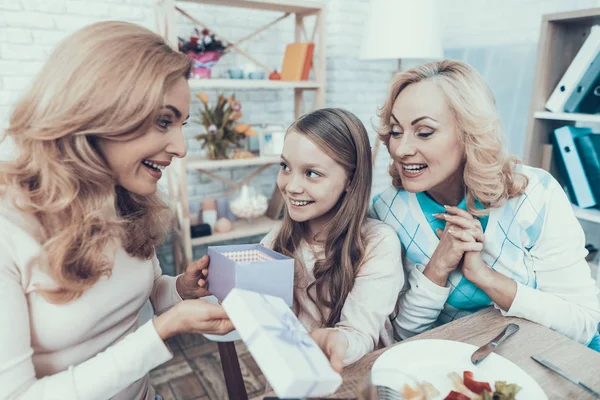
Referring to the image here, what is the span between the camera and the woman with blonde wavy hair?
0.79 meters

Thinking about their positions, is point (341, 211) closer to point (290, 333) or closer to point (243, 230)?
point (290, 333)

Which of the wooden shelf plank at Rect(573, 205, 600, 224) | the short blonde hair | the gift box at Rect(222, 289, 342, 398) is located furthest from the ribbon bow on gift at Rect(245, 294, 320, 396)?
the wooden shelf plank at Rect(573, 205, 600, 224)

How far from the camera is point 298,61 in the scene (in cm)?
272

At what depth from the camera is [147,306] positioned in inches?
47.8

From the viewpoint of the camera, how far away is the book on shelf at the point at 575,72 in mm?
1933

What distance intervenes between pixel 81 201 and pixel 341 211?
69cm

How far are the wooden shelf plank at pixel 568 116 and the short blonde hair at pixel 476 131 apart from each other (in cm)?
93

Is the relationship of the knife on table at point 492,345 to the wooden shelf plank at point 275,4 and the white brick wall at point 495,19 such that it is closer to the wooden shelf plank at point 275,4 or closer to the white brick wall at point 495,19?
the white brick wall at point 495,19

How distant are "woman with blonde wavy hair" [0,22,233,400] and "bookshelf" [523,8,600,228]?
1.86 meters

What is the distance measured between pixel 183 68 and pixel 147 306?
68cm

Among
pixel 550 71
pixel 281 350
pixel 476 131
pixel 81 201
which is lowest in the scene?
pixel 281 350

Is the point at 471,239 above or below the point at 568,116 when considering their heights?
below

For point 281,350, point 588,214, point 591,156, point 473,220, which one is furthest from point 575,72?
point 281,350

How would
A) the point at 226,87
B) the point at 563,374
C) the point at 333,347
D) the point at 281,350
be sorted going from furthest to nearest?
1. the point at 226,87
2. the point at 563,374
3. the point at 333,347
4. the point at 281,350
